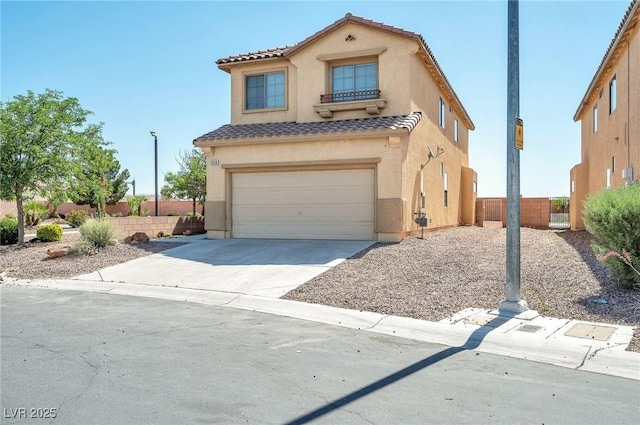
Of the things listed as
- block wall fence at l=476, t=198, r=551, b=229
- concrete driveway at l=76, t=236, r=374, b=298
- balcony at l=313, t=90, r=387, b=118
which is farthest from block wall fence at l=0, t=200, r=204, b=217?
concrete driveway at l=76, t=236, r=374, b=298

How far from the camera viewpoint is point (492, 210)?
31562mm

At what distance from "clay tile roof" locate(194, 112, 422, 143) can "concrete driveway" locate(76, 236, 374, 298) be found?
343 cm

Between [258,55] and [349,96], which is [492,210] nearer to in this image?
[349,96]

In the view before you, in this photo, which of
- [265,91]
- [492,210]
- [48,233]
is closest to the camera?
[48,233]

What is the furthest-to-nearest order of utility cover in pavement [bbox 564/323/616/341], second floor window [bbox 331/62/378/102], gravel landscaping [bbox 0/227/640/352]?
second floor window [bbox 331/62/378/102] < gravel landscaping [bbox 0/227/640/352] < utility cover in pavement [bbox 564/323/616/341]

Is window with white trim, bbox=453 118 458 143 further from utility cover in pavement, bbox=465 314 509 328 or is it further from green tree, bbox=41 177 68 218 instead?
utility cover in pavement, bbox=465 314 509 328

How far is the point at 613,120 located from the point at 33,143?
19.4m

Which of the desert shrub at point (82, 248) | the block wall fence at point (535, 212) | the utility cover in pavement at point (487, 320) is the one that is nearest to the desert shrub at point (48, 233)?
the desert shrub at point (82, 248)

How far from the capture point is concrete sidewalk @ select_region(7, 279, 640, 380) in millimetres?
5789

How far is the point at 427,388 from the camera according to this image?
4.88m

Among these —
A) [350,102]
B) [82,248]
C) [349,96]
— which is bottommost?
[82,248]

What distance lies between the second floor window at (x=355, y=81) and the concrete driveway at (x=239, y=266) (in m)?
5.02

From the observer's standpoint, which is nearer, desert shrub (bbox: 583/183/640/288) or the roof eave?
desert shrub (bbox: 583/183/640/288)

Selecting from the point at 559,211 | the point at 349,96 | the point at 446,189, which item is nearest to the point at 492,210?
the point at 559,211
